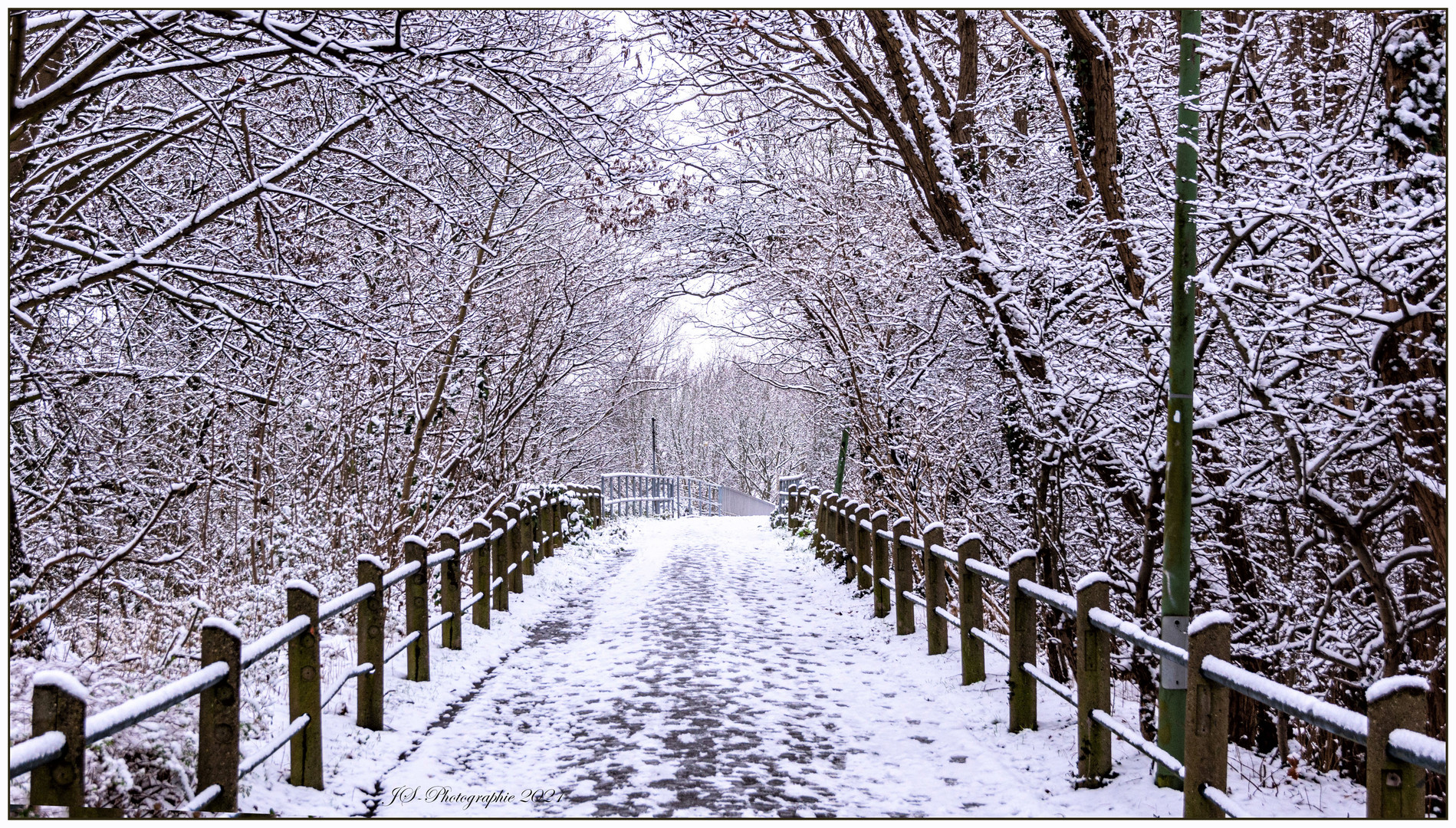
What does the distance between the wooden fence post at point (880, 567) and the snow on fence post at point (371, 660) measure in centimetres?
624

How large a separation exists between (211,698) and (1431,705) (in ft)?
20.4

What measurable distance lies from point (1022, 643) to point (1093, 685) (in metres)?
1.30

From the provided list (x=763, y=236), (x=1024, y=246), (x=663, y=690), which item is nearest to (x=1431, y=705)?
(x=1024, y=246)

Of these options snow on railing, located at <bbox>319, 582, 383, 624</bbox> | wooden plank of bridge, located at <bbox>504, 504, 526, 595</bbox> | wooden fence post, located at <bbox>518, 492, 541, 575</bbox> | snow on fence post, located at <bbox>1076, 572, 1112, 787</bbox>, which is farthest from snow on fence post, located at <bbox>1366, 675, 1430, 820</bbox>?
wooden fence post, located at <bbox>518, 492, 541, 575</bbox>

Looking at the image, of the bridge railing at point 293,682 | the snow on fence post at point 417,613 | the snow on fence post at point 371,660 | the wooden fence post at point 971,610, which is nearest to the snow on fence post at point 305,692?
the bridge railing at point 293,682

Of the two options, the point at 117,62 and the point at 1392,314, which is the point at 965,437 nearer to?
the point at 1392,314

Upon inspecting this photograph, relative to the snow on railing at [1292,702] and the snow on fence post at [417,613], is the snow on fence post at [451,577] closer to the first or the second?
the snow on fence post at [417,613]

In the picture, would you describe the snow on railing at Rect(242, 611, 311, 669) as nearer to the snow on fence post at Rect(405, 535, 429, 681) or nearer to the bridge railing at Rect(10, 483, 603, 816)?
the bridge railing at Rect(10, 483, 603, 816)

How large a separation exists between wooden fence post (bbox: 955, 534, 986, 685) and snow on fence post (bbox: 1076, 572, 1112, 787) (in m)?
2.15

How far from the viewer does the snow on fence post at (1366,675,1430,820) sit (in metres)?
3.04

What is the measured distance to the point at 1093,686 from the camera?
571 centimetres

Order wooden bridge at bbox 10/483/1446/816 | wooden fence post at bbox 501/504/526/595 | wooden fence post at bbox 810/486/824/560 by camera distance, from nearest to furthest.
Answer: wooden bridge at bbox 10/483/1446/816, wooden fence post at bbox 501/504/526/595, wooden fence post at bbox 810/486/824/560

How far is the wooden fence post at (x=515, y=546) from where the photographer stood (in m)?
12.9

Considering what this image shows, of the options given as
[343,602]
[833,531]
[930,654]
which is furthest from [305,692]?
[833,531]
